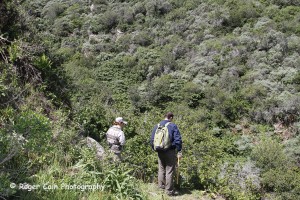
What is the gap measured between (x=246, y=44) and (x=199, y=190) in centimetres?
1588

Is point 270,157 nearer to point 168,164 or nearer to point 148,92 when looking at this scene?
point 168,164

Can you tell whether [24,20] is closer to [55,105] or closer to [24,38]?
[24,38]

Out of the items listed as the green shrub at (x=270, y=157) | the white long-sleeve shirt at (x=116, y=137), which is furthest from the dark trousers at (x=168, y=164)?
the green shrub at (x=270, y=157)

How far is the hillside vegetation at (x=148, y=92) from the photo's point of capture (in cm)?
435

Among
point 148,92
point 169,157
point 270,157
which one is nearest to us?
point 169,157

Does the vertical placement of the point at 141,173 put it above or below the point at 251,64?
above

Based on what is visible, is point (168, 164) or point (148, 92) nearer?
point (168, 164)

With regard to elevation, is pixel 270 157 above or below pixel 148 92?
above

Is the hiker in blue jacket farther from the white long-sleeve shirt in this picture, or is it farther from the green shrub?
the green shrub

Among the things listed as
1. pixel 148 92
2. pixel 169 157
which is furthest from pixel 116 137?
pixel 148 92

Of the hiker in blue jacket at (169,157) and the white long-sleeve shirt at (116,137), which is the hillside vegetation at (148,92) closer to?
the hiker in blue jacket at (169,157)

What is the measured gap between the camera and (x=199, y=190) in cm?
625

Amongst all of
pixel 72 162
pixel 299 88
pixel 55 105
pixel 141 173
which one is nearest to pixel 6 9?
pixel 55 105

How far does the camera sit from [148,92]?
18703mm
